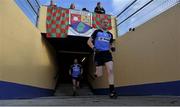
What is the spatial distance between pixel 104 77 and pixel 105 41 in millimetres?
5007

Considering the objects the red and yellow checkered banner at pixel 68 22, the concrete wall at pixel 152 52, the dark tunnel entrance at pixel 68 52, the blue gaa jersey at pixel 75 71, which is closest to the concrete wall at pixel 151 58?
the concrete wall at pixel 152 52

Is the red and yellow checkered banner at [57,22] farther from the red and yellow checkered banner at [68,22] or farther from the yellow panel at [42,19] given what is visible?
the yellow panel at [42,19]

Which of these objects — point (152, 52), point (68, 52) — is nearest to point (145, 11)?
point (152, 52)

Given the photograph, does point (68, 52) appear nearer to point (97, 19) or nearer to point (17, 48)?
point (97, 19)

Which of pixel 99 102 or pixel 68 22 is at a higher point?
pixel 68 22

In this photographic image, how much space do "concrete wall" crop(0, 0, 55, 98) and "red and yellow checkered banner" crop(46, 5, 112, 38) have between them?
4.16 ft

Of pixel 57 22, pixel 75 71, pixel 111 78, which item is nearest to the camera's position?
pixel 111 78

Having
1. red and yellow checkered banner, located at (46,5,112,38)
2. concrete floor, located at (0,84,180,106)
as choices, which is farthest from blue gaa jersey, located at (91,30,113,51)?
red and yellow checkered banner, located at (46,5,112,38)

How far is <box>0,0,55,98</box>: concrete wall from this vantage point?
4645 mm

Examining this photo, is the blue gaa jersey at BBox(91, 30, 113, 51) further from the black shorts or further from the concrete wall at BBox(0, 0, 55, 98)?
the concrete wall at BBox(0, 0, 55, 98)

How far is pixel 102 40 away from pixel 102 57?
38 cm

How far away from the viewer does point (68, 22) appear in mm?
9180

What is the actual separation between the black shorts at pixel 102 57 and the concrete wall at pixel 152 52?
1280 millimetres

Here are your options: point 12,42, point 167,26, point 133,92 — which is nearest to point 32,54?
point 12,42
